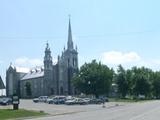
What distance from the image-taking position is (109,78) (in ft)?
402

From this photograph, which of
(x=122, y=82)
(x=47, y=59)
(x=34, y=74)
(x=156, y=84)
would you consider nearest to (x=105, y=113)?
(x=122, y=82)

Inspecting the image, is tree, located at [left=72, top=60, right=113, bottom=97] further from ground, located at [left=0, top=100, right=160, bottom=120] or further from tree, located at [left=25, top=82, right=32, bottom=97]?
ground, located at [left=0, top=100, right=160, bottom=120]

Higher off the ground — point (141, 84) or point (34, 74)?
point (34, 74)

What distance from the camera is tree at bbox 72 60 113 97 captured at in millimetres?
120875

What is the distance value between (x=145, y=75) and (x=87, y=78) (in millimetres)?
31279

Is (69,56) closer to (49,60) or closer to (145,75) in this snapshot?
(49,60)

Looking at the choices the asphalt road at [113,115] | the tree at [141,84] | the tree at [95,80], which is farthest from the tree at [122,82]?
the asphalt road at [113,115]

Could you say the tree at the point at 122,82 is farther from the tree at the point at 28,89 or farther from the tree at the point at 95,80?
the tree at the point at 28,89

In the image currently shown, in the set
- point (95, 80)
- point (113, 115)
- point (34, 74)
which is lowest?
point (113, 115)

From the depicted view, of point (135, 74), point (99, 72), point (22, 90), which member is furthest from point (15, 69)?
point (99, 72)

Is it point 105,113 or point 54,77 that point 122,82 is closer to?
point 54,77

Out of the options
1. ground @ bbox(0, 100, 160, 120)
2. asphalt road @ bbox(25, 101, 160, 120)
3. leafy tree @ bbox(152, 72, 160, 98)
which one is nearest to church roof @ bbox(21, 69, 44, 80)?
leafy tree @ bbox(152, 72, 160, 98)

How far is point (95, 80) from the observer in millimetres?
121312

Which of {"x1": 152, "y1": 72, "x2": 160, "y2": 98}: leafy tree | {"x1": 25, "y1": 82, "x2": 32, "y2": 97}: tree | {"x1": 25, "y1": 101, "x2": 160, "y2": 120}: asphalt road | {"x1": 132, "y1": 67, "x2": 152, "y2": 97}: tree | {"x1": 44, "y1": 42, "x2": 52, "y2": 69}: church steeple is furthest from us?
{"x1": 152, "y1": 72, "x2": 160, "y2": 98}: leafy tree
